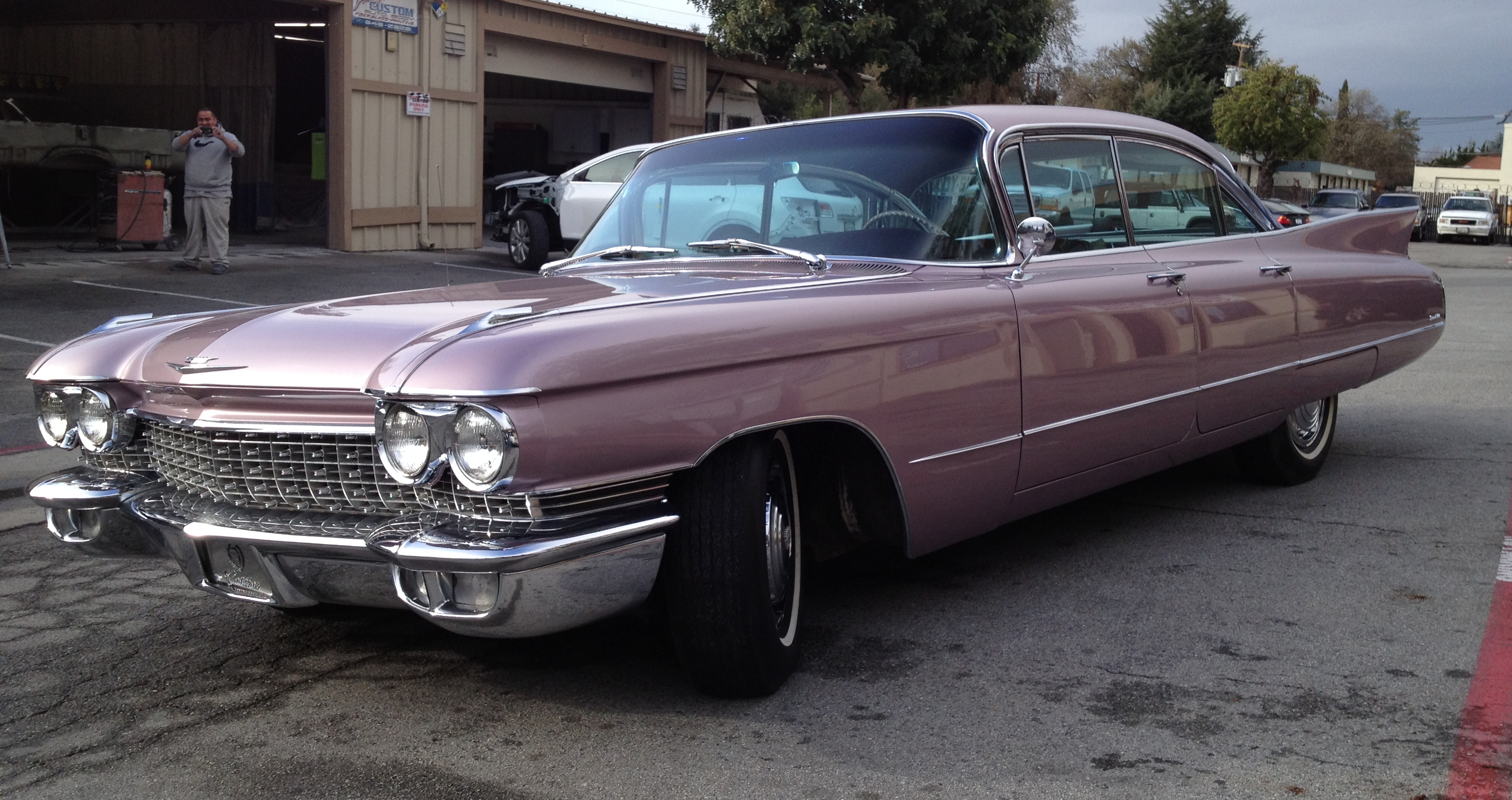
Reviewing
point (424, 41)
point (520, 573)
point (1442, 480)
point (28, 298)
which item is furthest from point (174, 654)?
point (424, 41)

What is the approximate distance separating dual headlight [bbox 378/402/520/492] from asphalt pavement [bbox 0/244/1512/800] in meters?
0.65

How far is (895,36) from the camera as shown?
22.3 metres

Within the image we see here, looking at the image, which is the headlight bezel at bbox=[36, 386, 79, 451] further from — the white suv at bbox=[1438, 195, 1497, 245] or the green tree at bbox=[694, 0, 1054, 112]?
the white suv at bbox=[1438, 195, 1497, 245]

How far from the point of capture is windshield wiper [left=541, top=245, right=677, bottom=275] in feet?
13.8

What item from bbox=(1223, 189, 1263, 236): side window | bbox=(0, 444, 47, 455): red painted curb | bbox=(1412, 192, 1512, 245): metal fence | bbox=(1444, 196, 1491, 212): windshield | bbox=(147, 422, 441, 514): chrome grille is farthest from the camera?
bbox=(1412, 192, 1512, 245): metal fence

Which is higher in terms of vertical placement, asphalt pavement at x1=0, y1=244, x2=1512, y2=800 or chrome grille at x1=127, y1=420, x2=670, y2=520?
chrome grille at x1=127, y1=420, x2=670, y2=520

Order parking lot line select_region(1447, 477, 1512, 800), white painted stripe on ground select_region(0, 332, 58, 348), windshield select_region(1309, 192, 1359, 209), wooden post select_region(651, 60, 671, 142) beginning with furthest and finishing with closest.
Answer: windshield select_region(1309, 192, 1359, 209), wooden post select_region(651, 60, 671, 142), white painted stripe on ground select_region(0, 332, 58, 348), parking lot line select_region(1447, 477, 1512, 800)

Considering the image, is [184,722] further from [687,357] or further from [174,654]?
[687,357]

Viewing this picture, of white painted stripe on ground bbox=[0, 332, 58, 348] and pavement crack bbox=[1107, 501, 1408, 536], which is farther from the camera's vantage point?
white painted stripe on ground bbox=[0, 332, 58, 348]

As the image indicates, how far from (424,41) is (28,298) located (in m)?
8.08

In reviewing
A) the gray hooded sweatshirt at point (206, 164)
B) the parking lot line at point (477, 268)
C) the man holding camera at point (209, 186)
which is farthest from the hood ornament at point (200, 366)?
the parking lot line at point (477, 268)

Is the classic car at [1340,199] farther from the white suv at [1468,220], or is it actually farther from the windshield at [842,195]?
the windshield at [842,195]

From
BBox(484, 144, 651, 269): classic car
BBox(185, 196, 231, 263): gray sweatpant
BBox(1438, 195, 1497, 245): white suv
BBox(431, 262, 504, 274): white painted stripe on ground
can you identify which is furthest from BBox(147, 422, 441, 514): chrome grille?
BBox(1438, 195, 1497, 245): white suv

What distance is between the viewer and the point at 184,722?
10.2 feet
